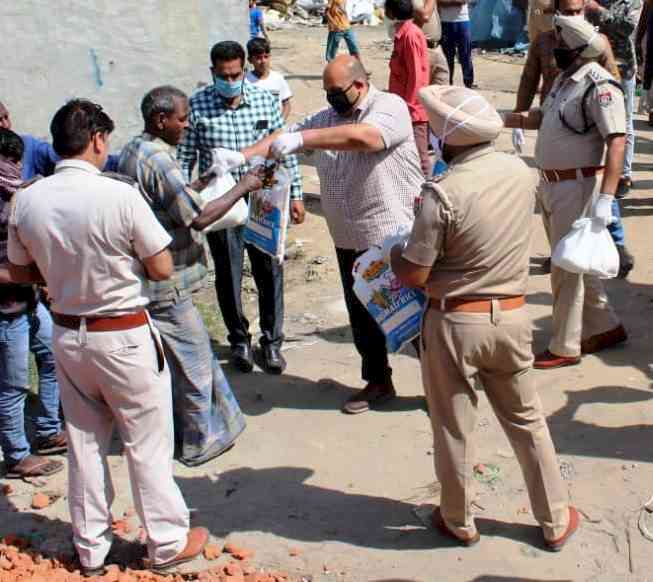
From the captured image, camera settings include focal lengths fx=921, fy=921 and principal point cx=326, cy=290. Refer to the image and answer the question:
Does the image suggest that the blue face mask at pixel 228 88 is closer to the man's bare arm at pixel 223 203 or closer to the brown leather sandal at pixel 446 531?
the man's bare arm at pixel 223 203

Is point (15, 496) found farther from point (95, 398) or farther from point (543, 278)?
point (543, 278)

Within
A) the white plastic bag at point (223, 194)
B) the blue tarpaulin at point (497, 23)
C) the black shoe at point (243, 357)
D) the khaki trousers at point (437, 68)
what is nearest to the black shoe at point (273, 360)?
the black shoe at point (243, 357)

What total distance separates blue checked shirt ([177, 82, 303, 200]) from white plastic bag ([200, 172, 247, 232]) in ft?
3.32

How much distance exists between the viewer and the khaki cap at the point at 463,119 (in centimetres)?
359

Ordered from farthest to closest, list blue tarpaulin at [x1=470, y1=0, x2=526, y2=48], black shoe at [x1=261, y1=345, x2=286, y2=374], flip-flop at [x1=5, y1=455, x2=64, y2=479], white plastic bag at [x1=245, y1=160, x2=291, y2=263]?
blue tarpaulin at [x1=470, y1=0, x2=526, y2=48] < black shoe at [x1=261, y1=345, x2=286, y2=374] < white plastic bag at [x1=245, y1=160, x2=291, y2=263] < flip-flop at [x1=5, y1=455, x2=64, y2=479]

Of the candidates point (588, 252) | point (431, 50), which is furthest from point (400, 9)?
point (588, 252)

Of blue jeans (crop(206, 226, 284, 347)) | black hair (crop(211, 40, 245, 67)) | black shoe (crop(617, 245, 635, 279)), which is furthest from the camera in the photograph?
black shoe (crop(617, 245, 635, 279))

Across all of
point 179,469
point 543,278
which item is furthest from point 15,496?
point 543,278

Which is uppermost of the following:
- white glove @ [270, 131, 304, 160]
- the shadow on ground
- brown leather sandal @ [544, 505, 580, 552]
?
white glove @ [270, 131, 304, 160]

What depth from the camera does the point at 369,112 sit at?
4762 millimetres

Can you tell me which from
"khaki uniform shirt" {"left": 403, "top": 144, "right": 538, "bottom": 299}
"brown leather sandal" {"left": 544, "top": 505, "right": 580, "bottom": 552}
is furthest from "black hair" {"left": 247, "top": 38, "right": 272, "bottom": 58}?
"brown leather sandal" {"left": 544, "top": 505, "right": 580, "bottom": 552}

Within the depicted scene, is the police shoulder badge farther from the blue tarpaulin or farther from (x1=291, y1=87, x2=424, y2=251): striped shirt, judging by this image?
the blue tarpaulin

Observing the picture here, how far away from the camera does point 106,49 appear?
23.4ft

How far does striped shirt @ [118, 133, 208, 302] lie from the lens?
4.39m
